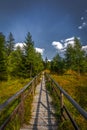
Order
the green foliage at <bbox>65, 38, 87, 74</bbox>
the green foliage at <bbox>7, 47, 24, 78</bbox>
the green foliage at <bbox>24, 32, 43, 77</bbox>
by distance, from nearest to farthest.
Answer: the green foliage at <bbox>7, 47, 24, 78</bbox> → the green foliage at <bbox>24, 32, 43, 77</bbox> → the green foliage at <bbox>65, 38, 87, 74</bbox>

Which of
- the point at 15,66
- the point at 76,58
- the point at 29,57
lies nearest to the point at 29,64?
the point at 29,57

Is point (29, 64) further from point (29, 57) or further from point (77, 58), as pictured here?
point (77, 58)

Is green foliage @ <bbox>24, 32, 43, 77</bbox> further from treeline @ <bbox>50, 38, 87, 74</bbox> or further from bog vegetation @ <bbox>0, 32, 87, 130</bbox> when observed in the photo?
treeline @ <bbox>50, 38, 87, 74</bbox>

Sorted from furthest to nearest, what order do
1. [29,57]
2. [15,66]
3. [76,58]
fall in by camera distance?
[76,58] → [15,66] → [29,57]

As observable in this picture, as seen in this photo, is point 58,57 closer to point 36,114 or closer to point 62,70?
point 62,70

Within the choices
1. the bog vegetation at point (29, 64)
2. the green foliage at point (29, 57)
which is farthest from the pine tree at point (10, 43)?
the green foliage at point (29, 57)

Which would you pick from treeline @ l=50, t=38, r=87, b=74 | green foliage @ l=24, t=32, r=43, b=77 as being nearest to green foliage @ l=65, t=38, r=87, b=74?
treeline @ l=50, t=38, r=87, b=74

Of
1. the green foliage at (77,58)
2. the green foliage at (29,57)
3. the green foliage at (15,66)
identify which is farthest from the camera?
the green foliage at (77,58)

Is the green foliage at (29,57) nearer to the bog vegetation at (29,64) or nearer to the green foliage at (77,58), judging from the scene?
the bog vegetation at (29,64)

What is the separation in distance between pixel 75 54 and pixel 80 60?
2.56 m

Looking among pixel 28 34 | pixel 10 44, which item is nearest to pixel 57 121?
pixel 28 34

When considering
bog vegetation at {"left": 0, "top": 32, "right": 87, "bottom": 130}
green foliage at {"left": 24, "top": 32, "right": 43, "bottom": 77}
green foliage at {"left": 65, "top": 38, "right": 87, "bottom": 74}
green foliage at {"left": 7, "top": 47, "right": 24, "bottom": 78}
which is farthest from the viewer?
green foliage at {"left": 65, "top": 38, "right": 87, "bottom": 74}

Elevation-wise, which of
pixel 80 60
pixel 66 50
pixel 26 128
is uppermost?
pixel 66 50

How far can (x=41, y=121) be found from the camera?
568 cm
